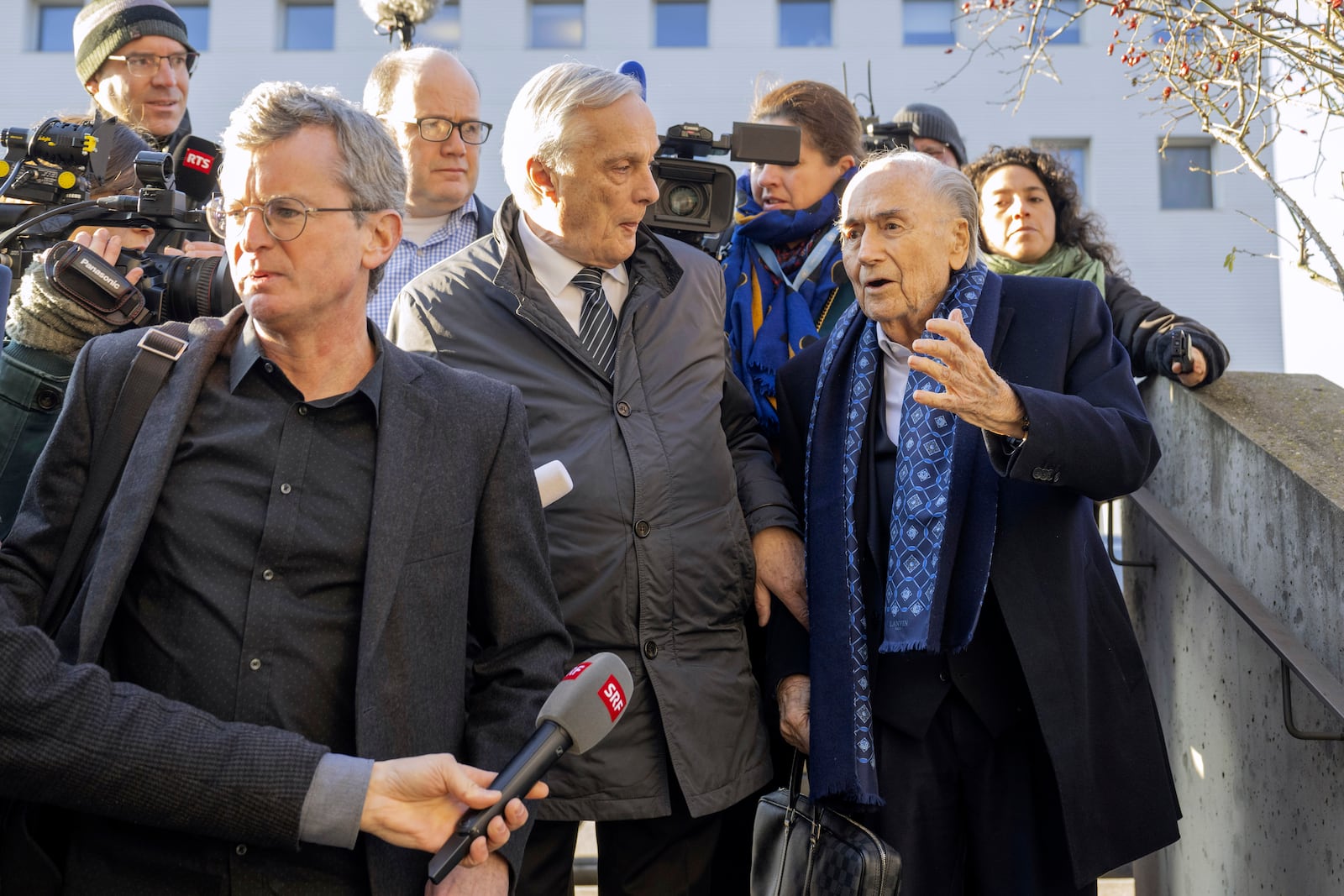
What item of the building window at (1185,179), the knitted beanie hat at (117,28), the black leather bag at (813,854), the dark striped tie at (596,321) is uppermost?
the building window at (1185,179)

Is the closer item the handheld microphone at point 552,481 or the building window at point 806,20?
the handheld microphone at point 552,481

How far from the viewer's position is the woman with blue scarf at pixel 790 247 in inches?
148

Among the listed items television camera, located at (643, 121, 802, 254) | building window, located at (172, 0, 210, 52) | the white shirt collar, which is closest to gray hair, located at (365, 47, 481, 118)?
television camera, located at (643, 121, 802, 254)

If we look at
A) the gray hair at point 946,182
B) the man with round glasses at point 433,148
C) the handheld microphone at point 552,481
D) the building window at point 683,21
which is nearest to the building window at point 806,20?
the building window at point 683,21

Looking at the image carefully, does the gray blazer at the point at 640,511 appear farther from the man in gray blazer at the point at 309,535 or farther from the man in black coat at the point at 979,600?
the man in gray blazer at the point at 309,535

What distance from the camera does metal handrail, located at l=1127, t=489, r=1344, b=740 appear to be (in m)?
2.91

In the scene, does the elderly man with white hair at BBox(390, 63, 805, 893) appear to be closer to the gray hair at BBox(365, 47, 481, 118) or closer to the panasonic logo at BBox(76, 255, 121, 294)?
the panasonic logo at BBox(76, 255, 121, 294)

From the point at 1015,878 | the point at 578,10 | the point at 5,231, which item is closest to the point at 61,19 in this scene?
the point at 578,10

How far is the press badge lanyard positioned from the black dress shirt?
6.00ft

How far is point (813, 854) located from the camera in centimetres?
291

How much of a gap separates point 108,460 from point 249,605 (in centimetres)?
33

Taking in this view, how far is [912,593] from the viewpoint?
2.94 meters

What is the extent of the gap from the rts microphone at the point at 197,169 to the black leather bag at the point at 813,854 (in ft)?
6.21

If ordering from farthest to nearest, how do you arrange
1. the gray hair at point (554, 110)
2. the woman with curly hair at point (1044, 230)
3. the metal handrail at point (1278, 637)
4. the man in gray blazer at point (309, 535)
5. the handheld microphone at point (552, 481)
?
the woman with curly hair at point (1044, 230), the gray hair at point (554, 110), the metal handrail at point (1278, 637), the handheld microphone at point (552, 481), the man in gray blazer at point (309, 535)
